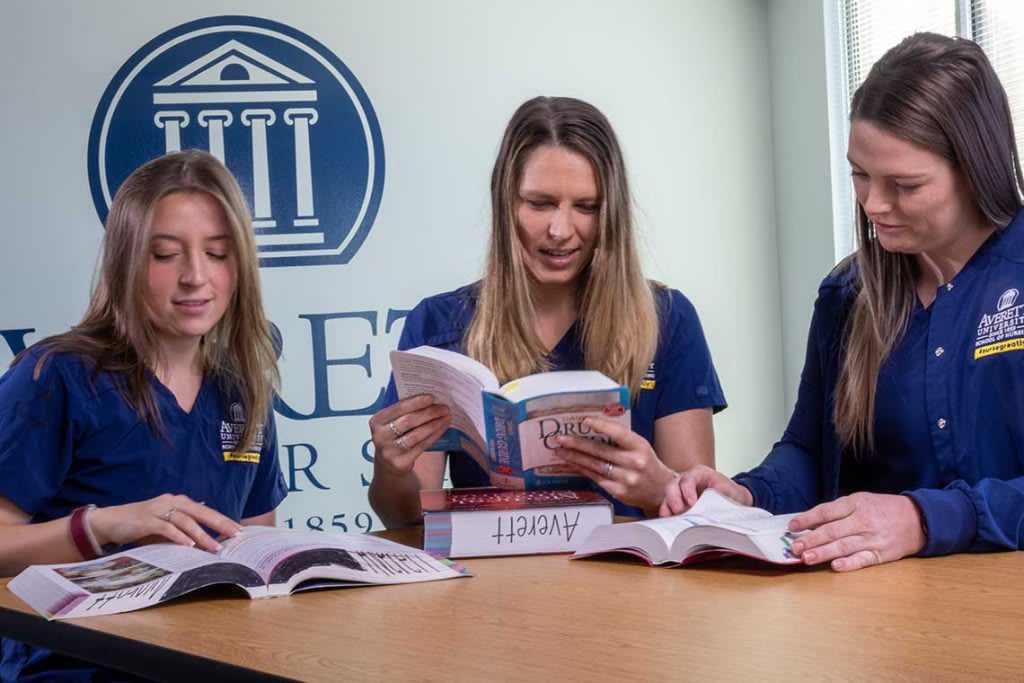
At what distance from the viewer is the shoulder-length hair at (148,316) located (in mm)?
2121

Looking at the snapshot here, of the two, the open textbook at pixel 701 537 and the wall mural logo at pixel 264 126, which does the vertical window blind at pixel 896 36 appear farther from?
the open textbook at pixel 701 537

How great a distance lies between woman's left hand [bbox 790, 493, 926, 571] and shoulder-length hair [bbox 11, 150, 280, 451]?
113 cm

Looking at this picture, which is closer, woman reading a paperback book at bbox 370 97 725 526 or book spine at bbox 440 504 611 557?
book spine at bbox 440 504 611 557

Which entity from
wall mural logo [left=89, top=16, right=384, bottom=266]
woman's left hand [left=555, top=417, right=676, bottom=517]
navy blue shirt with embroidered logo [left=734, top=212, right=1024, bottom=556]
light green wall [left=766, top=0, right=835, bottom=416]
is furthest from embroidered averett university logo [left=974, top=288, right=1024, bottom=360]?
wall mural logo [left=89, top=16, right=384, bottom=266]

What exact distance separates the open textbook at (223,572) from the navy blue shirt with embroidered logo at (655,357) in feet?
2.38

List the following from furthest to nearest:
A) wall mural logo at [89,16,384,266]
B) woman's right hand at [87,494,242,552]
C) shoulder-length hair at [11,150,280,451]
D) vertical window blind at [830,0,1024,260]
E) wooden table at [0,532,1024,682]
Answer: wall mural logo at [89,16,384,266] < vertical window blind at [830,0,1024,260] < shoulder-length hair at [11,150,280,451] < woman's right hand at [87,494,242,552] < wooden table at [0,532,1024,682]

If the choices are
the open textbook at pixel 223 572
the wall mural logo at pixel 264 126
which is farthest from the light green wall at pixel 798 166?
the open textbook at pixel 223 572

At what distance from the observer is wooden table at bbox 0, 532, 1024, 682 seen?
1.17m

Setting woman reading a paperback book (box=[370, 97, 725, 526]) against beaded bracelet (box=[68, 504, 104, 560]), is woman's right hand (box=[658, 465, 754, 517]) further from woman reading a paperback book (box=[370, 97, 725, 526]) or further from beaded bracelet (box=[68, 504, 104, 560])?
beaded bracelet (box=[68, 504, 104, 560])

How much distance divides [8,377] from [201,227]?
17.3 inches

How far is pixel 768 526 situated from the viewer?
1.65 m

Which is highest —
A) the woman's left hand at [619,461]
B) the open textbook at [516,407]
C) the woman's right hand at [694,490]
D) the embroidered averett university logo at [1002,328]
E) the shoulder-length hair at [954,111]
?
the shoulder-length hair at [954,111]

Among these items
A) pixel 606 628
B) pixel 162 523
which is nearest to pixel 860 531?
pixel 606 628

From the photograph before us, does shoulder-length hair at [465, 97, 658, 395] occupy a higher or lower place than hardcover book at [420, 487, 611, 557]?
higher
